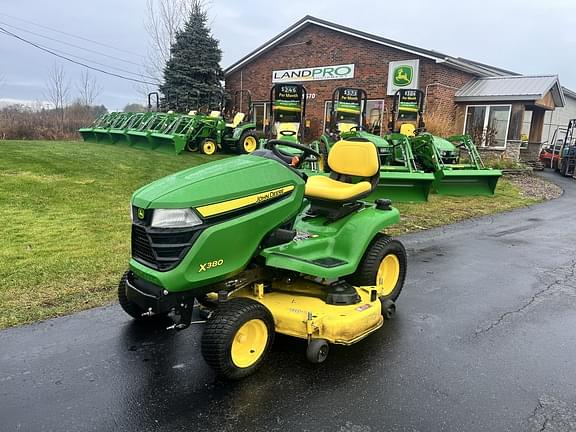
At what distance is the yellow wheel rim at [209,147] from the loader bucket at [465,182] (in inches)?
299

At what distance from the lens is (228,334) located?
9.28ft

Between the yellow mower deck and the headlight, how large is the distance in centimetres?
71

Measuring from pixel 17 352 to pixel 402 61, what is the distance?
18.0 meters

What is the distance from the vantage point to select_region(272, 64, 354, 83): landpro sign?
2035 centimetres

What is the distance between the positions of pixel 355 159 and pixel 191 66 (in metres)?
20.6

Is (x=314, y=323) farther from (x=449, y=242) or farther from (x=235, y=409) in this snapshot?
(x=449, y=242)

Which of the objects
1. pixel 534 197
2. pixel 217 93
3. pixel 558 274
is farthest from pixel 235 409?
pixel 217 93

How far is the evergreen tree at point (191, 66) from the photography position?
2291 cm

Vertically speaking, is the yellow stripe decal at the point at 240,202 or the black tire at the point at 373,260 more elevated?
the yellow stripe decal at the point at 240,202

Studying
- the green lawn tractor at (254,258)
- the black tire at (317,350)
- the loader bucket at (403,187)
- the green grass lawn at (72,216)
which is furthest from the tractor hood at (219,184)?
the loader bucket at (403,187)

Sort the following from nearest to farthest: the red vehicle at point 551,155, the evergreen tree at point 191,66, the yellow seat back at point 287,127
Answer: the yellow seat back at point 287,127 → the red vehicle at point 551,155 → the evergreen tree at point 191,66

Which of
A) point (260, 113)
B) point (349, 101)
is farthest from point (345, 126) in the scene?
point (260, 113)

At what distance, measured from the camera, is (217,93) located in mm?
23891

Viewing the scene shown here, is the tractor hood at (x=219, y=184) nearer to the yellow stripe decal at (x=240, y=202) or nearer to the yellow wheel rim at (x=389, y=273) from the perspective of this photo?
the yellow stripe decal at (x=240, y=202)
